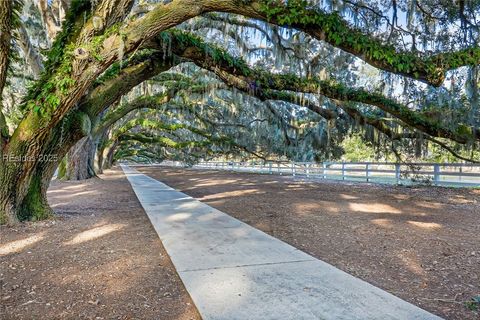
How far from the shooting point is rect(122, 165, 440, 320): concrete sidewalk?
2.75m

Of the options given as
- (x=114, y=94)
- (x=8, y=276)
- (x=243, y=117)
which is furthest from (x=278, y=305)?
(x=243, y=117)

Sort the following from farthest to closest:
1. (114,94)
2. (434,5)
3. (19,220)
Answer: (434,5)
(114,94)
(19,220)

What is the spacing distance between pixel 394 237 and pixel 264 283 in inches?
111

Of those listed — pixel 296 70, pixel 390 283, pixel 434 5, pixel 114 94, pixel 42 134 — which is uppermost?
pixel 434 5

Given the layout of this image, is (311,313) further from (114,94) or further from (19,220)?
(114,94)

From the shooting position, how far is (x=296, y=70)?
11.5m

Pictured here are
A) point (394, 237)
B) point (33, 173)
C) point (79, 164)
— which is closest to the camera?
point (394, 237)

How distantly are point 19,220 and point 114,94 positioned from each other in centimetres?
281

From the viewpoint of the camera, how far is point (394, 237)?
207 inches

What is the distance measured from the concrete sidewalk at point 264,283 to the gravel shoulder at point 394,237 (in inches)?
12.7

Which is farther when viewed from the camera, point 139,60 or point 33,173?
point 139,60

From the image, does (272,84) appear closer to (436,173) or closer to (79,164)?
(436,173)

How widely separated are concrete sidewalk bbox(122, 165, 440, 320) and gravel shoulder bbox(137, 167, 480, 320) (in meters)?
0.32

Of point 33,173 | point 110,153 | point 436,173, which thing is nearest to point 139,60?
point 33,173
